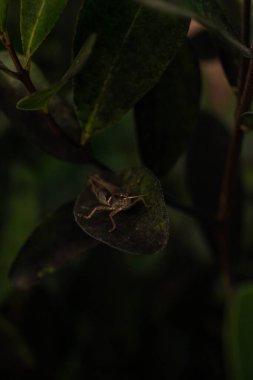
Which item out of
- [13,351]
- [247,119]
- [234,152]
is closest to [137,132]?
[234,152]

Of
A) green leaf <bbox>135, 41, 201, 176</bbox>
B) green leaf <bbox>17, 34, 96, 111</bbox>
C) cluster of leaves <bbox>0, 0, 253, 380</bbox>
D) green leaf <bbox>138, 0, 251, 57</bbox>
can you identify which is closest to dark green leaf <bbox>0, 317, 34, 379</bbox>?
cluster of leaves <bbox>0, 0, 253, 380</bbox>

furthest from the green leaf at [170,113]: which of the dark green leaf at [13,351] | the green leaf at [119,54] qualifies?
the dark green leaf at [13,351]

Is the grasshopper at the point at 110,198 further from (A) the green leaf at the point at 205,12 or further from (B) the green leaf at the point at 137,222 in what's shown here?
(A) the green leaf at the point at 205,12

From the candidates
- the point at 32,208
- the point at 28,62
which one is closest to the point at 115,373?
the point at 32,208

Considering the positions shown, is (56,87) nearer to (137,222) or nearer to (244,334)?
(137,222)

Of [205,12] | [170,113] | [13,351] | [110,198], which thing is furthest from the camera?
[13,351]

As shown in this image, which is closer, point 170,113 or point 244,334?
→ point 244,334

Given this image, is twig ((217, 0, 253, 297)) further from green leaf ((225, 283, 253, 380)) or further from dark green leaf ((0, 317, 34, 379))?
dark green leaf ((0, 317, 34, 379))
